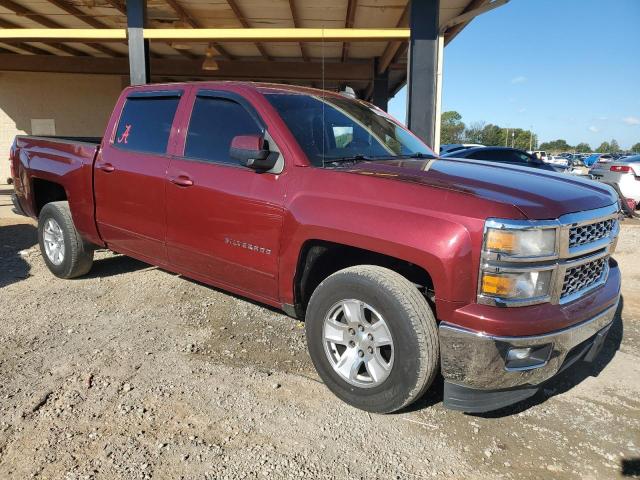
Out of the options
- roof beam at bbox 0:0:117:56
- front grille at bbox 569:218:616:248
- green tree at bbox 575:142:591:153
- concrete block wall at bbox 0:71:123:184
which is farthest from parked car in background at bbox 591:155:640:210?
green tree at bbox 575:142:591:153

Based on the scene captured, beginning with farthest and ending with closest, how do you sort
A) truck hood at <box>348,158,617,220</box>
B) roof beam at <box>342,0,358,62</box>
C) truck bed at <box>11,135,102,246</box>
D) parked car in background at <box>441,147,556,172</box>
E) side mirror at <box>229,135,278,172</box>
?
parked car in background at <box>441,147,556,172</box>, roof beam at <box>342,0,358,62</box>, truck bed at <box>11,135,102,246</box>, side mirror at <box>229,135,278,172</box>, truck hood at <box>348,158,617,220</box>

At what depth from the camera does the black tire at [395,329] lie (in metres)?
2.68

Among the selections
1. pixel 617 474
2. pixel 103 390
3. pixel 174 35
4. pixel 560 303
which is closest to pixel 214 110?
pixel 103 390

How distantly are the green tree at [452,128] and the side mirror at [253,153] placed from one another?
72236 millimetres

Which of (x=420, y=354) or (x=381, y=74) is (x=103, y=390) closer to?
(x=420, y=354)

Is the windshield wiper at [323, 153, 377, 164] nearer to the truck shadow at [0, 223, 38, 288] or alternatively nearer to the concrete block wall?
the truck shadow at [0, 223, 38, 288]

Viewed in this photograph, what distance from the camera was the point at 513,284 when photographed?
2.50 metres

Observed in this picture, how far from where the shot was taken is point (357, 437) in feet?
9.13

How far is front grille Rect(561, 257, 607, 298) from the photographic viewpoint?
275 cm

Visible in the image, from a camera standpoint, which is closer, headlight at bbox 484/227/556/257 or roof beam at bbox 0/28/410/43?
headlight at bbox 484/227/556/257

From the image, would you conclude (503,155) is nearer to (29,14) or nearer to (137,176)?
(137,176)

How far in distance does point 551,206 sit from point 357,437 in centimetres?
160

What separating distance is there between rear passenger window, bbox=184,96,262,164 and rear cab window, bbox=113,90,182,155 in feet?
0.97

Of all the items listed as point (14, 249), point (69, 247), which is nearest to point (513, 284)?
point (69, 247)
